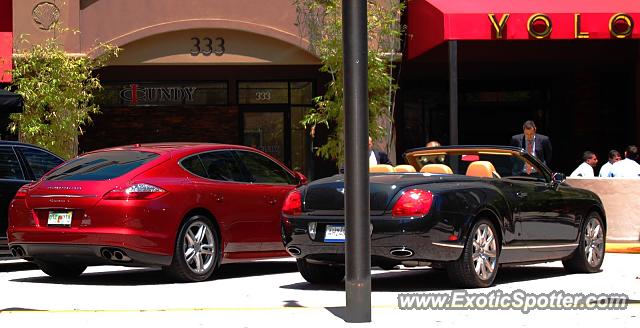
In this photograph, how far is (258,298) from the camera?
11.4 meters

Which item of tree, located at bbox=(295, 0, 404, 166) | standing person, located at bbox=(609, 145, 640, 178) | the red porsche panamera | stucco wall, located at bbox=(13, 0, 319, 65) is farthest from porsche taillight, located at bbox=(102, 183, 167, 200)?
stucco wall, located at bbox=(13, 0, 319, 65)

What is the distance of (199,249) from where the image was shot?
43.5 feet

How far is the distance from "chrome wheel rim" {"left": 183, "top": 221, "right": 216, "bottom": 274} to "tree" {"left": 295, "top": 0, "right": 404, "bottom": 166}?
10.9 metres

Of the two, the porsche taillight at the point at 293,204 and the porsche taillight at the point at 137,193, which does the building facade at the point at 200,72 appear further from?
the porsche taillight at the point at 293,204

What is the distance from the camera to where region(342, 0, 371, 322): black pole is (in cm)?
921

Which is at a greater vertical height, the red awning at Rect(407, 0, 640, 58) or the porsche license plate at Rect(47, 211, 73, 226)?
the red awning at Rect(407, 0, 640, 58)

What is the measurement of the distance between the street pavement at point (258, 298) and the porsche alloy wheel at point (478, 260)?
0.55 ft

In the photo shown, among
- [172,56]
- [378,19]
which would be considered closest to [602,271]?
[378,19]

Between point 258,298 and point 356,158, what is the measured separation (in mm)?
2629

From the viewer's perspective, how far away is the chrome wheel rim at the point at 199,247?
13141 mm

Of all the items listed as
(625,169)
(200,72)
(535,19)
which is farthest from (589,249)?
(200,72)

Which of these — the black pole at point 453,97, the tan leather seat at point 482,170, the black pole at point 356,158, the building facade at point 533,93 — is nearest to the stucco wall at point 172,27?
the building facade at point 533,93

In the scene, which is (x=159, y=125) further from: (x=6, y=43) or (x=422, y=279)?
(x=422, y=279)

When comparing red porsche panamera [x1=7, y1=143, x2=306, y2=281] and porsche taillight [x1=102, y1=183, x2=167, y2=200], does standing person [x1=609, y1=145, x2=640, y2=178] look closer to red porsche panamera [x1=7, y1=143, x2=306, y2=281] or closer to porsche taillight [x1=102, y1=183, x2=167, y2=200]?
red porsche panamera [x1=7, y1=143, x2=306, y2=281]
